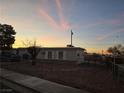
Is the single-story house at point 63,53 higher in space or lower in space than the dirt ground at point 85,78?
higher

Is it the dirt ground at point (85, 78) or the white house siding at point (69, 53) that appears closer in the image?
the dirt ground at point (85, 78)

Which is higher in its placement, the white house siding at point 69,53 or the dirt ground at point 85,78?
the white house siding at point 69,53

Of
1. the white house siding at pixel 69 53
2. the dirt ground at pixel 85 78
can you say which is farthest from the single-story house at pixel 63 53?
the dirt ground at pixel 85 78

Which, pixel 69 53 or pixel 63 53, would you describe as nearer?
pixel 69 53

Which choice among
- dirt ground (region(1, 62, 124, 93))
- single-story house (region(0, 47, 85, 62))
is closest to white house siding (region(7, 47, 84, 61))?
single-story house (region(0, 47, 85, 62))

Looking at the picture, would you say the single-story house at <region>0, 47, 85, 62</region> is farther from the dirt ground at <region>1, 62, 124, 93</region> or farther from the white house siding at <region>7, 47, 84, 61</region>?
the dirt ground at <region>1, 62, 124, 93</region>

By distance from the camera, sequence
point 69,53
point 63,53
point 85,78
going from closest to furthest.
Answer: point 85,78 < point 69,53 < point 63,53

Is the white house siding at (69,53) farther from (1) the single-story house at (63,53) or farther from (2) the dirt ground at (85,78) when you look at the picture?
(2) the dirt ground at (85,78)

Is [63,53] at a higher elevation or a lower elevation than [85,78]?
higher

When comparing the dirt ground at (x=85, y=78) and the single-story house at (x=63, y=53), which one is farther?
the single-story house at (x=63, y=53)

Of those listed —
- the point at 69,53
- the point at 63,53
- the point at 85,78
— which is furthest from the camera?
the point at 63,53

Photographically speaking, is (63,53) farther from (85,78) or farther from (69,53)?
(85,78)

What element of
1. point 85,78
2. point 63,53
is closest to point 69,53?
point 63,53

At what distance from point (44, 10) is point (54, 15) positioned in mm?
2057
